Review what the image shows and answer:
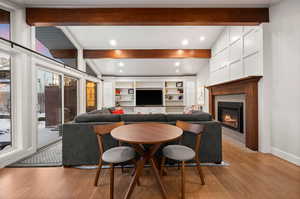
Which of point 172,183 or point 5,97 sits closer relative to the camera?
point 172,183

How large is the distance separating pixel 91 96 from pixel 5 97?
3503 millimetres

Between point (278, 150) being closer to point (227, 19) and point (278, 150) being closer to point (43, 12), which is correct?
point (227, 19)

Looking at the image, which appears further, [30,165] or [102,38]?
[102,38]

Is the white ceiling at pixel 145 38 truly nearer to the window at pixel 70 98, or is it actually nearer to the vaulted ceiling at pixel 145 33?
the vaulted ceiling at pixel 145 33

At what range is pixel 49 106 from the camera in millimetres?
3691

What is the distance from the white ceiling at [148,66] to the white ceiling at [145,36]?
997mm

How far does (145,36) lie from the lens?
432 cm

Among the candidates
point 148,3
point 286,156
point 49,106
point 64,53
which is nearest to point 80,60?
point 64,53

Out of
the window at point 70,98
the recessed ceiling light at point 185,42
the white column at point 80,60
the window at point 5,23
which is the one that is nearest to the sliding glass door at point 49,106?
the window at point 70,98

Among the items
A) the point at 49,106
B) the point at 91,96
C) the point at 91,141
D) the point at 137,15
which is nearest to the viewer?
the point at 91,141

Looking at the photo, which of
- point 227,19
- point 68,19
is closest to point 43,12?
point 68,19

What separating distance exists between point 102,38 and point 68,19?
1702mm

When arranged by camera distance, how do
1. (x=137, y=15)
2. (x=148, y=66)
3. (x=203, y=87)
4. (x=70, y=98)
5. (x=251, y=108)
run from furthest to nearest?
(x=148, y=66), (x=203, y=87), (x=70, y=98), (x=251, y=108), (x=137, y=15)

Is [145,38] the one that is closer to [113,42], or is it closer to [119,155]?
[113,42]
